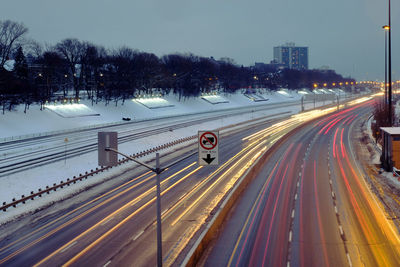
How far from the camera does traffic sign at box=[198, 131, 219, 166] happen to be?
16.8 meters

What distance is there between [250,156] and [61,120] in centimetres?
4482

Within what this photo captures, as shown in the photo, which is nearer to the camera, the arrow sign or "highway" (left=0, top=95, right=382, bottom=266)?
the arrow sign

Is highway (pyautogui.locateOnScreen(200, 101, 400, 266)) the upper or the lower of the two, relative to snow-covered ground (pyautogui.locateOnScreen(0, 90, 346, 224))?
lower

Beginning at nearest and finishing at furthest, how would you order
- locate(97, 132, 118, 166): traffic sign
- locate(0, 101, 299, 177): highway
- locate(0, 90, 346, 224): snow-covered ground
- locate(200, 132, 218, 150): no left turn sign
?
locate(97, 132, 118, 166): traffic sign → locate(200, 132, 218, 150): no left turn sign → locate(0, 90, 346, 224): snow-covered ground → locate(0, 101, 299, 177): highway

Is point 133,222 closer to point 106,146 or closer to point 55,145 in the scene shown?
point 106,146

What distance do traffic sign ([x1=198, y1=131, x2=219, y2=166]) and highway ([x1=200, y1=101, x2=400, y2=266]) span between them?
201 inches

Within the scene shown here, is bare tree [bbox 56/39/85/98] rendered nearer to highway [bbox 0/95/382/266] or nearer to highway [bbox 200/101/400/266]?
highway [bbox 0/95/382/266]

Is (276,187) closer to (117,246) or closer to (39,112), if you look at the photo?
(117,246)

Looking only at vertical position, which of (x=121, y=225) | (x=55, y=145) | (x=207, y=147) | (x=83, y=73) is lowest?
(x=121, y=225)

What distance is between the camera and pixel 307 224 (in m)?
23.6

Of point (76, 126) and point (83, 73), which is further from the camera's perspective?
point (83, 73)

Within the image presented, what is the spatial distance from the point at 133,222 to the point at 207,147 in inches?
402

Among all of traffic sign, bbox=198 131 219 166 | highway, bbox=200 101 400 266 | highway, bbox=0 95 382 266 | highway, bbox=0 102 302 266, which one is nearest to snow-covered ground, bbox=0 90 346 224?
highway, bbox=0 102 302 266

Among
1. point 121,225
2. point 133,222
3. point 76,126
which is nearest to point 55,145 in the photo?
point 76,126
